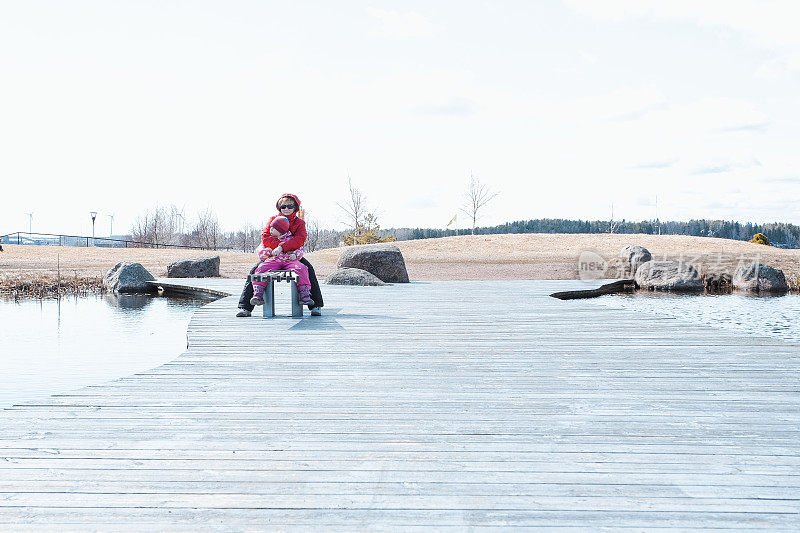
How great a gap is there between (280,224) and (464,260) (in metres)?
22.8

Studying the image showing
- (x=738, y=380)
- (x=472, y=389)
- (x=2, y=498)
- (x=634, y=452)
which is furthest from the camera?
(x=738, y=380)

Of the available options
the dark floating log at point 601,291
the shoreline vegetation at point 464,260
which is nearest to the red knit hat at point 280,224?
the dark floating log at point 601,291

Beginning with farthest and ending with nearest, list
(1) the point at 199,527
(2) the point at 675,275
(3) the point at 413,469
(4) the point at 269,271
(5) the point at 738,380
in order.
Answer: (2) the point at 675,275 < (4) the point at 269,271 < (5) the point at 738,380 < (3) the point at 413,469 < (1) the point at 199,527

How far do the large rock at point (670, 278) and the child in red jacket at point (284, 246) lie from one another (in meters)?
13.4

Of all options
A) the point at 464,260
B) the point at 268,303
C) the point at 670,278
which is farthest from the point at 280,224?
the point at 464,260

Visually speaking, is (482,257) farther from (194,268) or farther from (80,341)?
(80,341)

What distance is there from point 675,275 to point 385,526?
59.0 feet

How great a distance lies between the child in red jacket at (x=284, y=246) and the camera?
7934 millimetres

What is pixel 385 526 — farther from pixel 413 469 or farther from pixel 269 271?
pixel 269 271

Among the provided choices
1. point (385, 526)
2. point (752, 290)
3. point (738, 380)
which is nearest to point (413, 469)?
point (385, 526)

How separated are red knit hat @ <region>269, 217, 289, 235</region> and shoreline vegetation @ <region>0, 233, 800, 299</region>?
997cm

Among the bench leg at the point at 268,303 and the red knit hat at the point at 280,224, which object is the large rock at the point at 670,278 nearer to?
the bench leg at the point at 268,303

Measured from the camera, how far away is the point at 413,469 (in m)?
2.88

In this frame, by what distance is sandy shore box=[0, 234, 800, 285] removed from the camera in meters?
23.5
